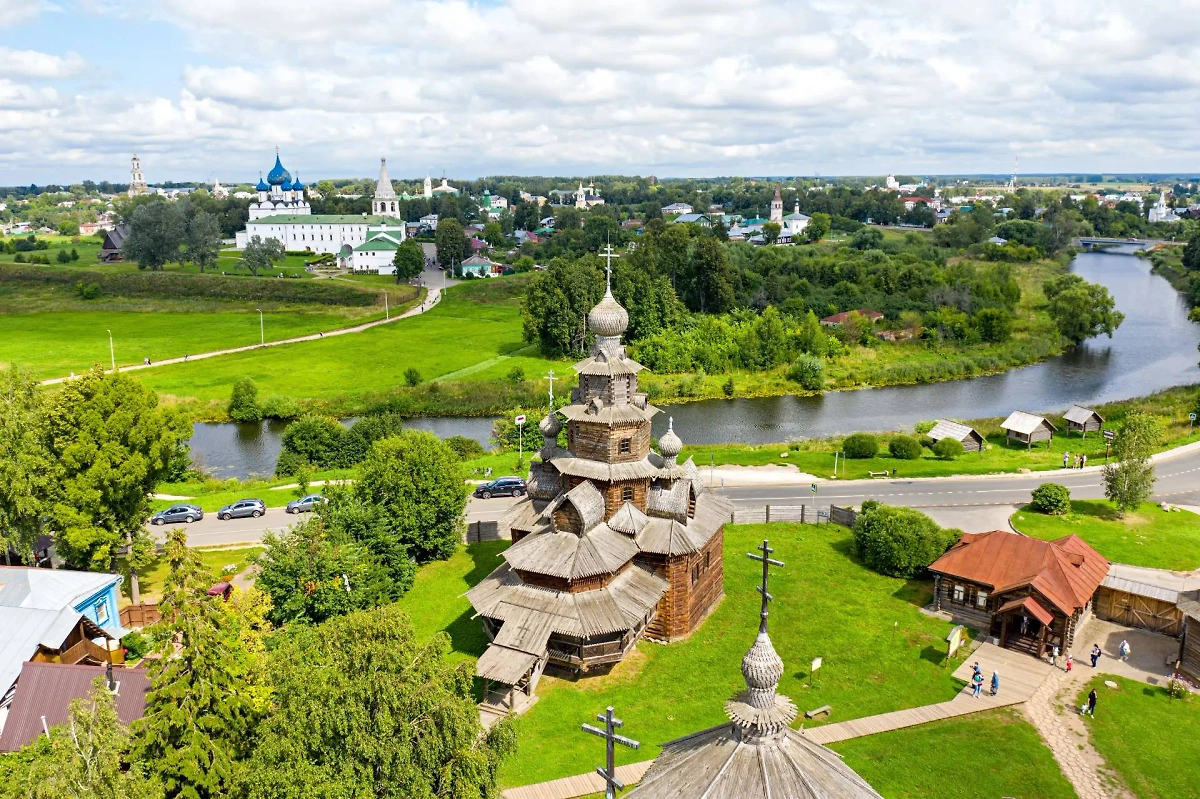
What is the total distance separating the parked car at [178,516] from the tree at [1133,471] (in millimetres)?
45642

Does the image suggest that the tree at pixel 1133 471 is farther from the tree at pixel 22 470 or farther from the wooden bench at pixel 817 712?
the tree at pixel 22 470

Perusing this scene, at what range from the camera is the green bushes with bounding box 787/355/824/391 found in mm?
77312

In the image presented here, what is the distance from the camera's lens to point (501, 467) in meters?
51.1

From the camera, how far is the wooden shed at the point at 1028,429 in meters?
55.3

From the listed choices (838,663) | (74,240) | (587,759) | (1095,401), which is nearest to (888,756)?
(838,663)

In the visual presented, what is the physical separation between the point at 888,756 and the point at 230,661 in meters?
18.1

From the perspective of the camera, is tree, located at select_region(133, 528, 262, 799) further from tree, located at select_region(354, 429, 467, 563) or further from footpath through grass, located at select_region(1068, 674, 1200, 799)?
footpath through grass, located at select_region(1068, 674, 1200, 799)

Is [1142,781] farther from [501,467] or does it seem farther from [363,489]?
[501,467]

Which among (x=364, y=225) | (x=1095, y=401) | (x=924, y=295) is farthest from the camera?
(x=364, y=225)

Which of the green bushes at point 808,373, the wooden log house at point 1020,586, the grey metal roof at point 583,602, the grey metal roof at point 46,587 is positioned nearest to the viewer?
the grey metal roof at point 583,602

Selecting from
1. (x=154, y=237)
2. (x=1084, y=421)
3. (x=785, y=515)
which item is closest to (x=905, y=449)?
(x=1084, y=421)

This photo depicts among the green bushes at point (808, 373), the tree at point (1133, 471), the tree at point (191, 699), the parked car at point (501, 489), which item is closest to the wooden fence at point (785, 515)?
the parked car at point (501, 489)

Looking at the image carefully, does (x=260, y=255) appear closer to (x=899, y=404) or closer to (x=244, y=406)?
(x=244, y=406)

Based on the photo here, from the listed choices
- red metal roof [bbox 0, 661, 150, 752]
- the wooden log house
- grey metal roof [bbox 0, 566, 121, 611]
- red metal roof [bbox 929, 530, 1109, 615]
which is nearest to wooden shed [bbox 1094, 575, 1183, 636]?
the wooden log house
